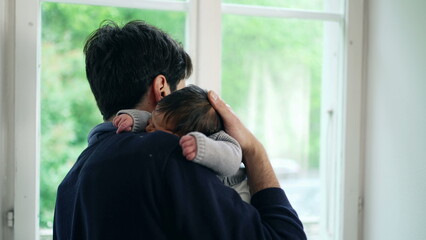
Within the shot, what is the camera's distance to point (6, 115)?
150cm

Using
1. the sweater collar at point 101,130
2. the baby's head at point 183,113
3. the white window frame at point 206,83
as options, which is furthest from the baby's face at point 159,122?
the white window frame at point 206,83

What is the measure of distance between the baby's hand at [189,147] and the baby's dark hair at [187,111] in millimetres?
127

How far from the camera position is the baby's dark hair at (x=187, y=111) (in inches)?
39.3

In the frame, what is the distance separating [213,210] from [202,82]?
861 millimetres

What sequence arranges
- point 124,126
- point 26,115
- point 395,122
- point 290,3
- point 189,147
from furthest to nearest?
point 290,3 < point 395,122 < point 26,115 < point 124,126 < point 189,147

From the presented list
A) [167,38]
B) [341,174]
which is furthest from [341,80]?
[167,38]

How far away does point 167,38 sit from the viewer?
1.09 m

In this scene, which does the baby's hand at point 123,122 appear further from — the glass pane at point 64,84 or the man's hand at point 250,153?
the glass pane at point 64,84

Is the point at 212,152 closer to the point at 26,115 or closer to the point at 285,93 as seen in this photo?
the point at 26,115

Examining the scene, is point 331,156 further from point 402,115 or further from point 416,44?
point 416,44

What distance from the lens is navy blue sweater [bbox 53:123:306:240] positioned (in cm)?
87

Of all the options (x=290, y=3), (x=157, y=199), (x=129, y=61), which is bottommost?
(x=157, y=199)

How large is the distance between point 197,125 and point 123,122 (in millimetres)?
174

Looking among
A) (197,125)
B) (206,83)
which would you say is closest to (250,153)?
(197,125)
